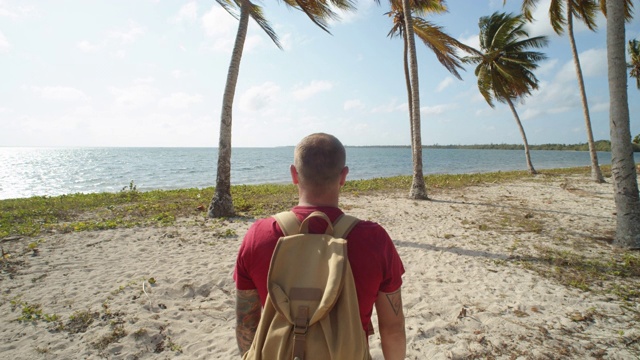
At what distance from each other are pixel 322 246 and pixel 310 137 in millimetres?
543

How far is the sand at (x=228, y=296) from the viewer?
3070 millimetres

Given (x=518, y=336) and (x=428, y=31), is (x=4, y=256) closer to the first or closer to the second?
(x=518, y=336)

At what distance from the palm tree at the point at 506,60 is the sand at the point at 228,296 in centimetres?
1318

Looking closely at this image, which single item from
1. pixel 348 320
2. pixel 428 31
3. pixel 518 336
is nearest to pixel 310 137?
pixel 348 320

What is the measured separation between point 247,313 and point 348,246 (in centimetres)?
68

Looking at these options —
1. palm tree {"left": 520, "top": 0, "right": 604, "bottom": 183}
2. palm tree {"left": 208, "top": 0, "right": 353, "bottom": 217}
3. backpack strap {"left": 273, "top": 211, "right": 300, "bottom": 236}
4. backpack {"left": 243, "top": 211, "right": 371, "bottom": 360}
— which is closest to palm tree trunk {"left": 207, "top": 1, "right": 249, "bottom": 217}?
palm tree {"left": 208, "top": 0, "right": 353, "bottom": 217}

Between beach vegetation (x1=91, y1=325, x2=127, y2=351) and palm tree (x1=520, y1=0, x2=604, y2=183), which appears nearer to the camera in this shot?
beach vegetation (x1=91, y1=325, x2=127, y2=351)

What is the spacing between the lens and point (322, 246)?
124cm

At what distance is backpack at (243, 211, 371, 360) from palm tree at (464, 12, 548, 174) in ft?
64.0

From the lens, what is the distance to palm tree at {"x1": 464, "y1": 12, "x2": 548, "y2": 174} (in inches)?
681

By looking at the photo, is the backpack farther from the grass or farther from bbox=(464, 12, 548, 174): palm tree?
bbox=(464, 12, 548, 174): palm tree

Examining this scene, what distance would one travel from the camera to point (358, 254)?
4.36 feet

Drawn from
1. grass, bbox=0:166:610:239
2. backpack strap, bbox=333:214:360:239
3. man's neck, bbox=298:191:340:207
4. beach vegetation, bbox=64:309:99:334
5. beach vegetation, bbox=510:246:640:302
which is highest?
man's neck, bbox=298:191:340:207

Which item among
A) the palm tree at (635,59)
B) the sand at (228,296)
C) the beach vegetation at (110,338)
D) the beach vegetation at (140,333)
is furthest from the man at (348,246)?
the palm tree at (635,59)
